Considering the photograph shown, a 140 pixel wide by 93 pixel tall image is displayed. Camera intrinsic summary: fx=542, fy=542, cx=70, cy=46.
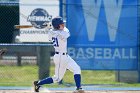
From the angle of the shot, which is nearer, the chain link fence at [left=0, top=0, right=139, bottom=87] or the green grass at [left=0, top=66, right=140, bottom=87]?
the green grass at [left=0, top=66, right=140, bottom=87]

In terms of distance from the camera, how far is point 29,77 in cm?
1500

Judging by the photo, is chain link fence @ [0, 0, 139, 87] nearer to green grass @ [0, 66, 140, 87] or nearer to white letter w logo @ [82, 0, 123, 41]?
green grass @ [0, 66, 140, 87]

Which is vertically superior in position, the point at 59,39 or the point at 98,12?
the point at 98,12

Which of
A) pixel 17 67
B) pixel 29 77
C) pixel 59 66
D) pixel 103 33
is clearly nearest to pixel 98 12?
pixel 103 33

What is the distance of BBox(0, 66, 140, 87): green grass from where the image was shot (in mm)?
14108

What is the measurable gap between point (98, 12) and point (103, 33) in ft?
1.79

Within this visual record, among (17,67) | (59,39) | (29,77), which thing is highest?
(59,39)

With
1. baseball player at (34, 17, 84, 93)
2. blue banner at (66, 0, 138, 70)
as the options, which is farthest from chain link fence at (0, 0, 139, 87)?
baseball player at (34, 17, 84, 93)

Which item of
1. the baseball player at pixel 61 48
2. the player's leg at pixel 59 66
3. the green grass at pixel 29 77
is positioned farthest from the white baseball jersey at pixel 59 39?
the green grass at pixel 29 77

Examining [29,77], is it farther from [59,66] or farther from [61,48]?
[61,48]

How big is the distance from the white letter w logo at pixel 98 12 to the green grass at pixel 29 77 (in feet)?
4.62

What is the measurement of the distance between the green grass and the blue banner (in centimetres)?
66

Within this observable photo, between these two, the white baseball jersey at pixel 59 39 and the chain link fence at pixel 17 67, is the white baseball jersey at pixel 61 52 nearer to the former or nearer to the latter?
the white baseball jersey at pixel 59 39

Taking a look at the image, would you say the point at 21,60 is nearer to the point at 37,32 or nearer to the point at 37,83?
the point at 37,32
